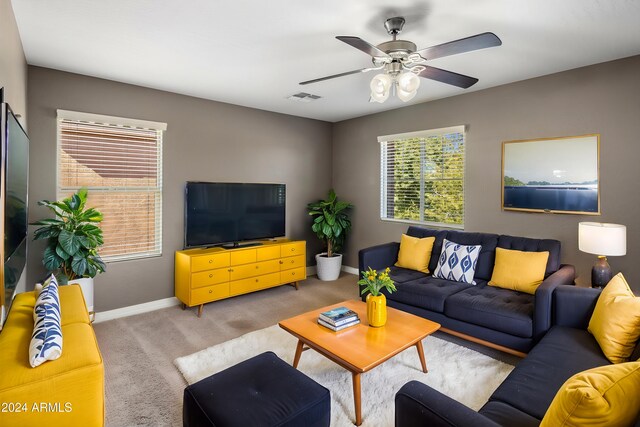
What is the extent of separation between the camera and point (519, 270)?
310 cm

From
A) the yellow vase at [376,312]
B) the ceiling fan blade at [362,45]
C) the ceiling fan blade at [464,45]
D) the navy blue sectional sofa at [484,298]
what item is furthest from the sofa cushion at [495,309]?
the ceiling fan blade at [362,45]

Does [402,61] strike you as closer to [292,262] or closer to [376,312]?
[376,312]

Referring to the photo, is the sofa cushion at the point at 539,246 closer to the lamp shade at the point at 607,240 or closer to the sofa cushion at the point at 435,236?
the lamp shade at the point at 607,240

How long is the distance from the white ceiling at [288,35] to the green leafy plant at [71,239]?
1323 mm

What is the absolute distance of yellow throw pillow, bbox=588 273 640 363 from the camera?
1.84 meters

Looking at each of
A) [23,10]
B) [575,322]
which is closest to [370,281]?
[575,322]

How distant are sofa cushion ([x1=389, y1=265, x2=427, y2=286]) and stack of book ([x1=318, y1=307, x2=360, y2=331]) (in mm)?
999

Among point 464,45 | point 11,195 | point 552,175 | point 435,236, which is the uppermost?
point 464,45

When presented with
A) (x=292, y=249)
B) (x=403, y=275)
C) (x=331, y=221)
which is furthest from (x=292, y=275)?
(x=403, y=275)

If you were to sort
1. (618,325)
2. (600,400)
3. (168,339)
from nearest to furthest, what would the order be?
(600,400) < (618,325) < (168,339)

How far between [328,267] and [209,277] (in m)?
1.94

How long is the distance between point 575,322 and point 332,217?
332 centimetres

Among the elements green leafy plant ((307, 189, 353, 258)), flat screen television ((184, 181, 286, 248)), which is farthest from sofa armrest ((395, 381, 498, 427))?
green leafy plant ((307, 189, 353, 258))

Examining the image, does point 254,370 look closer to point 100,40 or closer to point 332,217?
point 100,40
